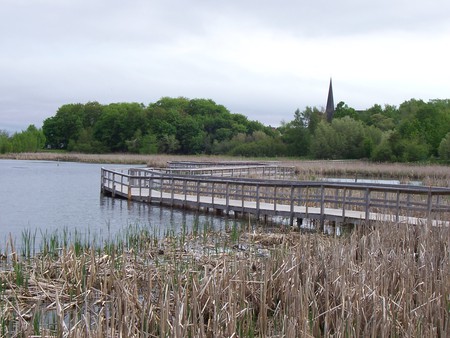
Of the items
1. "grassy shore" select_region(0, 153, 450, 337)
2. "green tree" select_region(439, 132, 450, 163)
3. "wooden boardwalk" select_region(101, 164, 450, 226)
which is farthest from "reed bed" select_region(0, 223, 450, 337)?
"green tree" select_region(439, 132, 450, 163)

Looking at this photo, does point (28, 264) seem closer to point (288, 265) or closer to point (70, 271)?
point (70, 271)

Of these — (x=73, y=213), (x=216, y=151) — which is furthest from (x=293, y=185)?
(x=216, y=151)

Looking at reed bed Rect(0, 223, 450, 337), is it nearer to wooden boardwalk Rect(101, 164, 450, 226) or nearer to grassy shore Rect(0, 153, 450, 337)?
grassy shore Rect(0, 153, 450, 337)

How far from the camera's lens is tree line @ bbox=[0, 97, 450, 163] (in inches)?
2347

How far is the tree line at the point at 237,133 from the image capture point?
59625mm

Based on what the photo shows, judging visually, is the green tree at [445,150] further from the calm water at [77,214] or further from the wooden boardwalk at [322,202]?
the calm water at [77,214]

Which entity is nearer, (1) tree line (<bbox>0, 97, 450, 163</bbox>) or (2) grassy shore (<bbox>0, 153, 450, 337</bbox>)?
(2) grassy shore (<bbox>0, 153, 450, 337</bbox>)

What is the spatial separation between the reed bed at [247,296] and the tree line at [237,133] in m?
46.7

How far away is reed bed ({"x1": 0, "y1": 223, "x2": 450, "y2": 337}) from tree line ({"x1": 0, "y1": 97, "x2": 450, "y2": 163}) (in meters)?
46.7

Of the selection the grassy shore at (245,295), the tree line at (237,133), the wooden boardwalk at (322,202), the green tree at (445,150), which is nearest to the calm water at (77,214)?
the wooden boardwalk at (322,202)

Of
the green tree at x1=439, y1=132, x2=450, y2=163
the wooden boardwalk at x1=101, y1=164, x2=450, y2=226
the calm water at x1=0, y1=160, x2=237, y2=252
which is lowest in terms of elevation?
the calm water at x1=0, y1=160, x2=237, y2=252

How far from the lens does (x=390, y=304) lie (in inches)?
222

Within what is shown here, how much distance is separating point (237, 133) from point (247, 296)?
89049mm

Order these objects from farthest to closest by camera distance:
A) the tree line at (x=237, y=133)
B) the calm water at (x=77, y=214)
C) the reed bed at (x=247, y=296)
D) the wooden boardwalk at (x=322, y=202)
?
the tree line at (x=237, y=133)
the calm water at (x=77, y=214)
the wooden boardwalk at (x=322, y=202)
the reed bed at (x=247, y=296)
